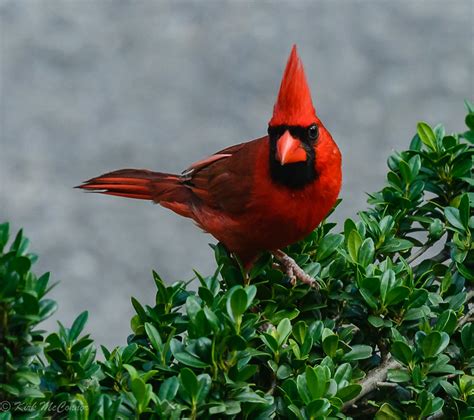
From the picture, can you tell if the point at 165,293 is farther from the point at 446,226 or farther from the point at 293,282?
the point at 446,226

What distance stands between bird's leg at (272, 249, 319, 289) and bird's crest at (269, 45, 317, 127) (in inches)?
12.5

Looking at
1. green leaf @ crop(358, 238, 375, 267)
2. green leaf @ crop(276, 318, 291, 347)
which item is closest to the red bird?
green leaf @ crop(358, 238, 375, 267)

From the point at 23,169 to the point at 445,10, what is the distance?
2374 millimetres

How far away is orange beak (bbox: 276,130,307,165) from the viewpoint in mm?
2307

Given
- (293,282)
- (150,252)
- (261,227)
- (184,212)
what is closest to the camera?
(293,282)

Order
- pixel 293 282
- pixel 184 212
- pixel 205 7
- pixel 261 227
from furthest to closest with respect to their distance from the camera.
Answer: pixel 205 7
pixel 184 212
pixel 261 227
pixel 293 282

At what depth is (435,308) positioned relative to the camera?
196 cm

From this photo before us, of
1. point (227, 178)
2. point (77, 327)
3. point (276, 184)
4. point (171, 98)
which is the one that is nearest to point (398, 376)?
point (77, 327)

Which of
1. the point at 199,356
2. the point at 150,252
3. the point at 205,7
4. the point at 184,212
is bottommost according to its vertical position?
the point at 199,356

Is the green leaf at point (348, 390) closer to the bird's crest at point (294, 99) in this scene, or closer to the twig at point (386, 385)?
the twig at point (386, 385)

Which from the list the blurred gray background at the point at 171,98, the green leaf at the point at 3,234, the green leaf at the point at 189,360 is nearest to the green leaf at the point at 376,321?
the green leaf at the point at 189,360

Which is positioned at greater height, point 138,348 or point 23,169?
point 23,169

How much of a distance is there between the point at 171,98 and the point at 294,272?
2.94 m

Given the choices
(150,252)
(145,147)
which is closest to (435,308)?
(150,252)
